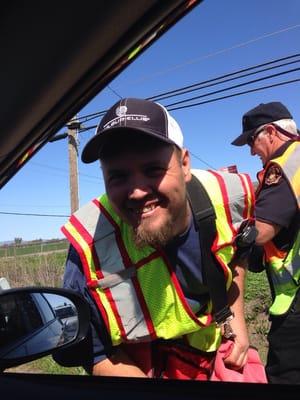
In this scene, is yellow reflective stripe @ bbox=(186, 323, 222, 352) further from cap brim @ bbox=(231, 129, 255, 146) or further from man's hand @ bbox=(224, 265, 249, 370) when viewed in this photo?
cap brim @ bbox=(231, 129, 255, 146)

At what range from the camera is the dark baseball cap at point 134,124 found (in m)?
1.50

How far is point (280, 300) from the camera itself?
252cm

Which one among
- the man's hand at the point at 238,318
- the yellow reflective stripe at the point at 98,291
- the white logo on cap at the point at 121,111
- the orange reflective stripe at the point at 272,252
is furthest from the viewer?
the orange reflective stripe at the point at 272,252

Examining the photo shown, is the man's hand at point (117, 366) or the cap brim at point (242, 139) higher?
the cap brim at point (242, 139)

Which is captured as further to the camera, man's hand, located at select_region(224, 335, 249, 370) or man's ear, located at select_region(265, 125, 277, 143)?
man's ear, located at select_region(265, 125, 277, 143)

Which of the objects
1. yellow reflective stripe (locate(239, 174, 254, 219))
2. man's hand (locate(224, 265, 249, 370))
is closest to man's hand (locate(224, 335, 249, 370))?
man's hand (locate(224, 265, 249, 370))

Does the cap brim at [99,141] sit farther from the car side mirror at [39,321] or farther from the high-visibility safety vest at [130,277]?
the car side mirror at [39,321]

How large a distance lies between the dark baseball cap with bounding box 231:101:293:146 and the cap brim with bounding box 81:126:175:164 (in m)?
0.23

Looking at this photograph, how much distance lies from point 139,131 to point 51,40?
1.43 feet

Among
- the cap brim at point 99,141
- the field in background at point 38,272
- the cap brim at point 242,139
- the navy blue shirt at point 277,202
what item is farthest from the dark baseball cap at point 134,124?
the navy blue shirt at point 277,202

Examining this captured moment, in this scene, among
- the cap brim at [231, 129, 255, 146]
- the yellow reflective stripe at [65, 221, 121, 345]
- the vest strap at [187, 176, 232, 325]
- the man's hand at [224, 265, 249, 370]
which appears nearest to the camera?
the cap brim at [231, 129, 255, 146]

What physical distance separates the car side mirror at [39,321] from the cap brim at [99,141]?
43cm

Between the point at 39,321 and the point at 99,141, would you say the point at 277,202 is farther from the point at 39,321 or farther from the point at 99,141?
the point at 39,321

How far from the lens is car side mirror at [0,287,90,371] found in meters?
1.45
